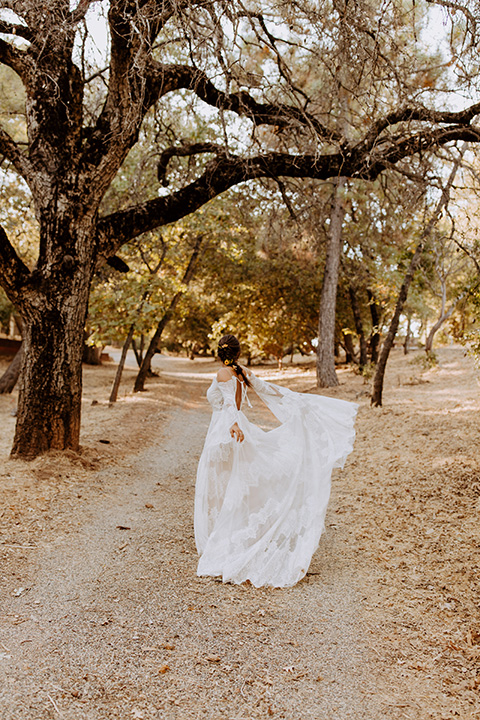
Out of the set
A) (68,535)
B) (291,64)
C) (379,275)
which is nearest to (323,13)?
(291,64)

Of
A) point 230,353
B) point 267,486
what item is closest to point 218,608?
point 267,486

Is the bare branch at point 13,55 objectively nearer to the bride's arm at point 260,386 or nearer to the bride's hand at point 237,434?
the bride's arm at point 260,386

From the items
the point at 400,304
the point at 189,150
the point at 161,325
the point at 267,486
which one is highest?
the point at 189,150

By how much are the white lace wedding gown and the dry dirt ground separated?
0.21 metres

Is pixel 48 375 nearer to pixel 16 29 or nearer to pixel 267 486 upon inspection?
pixel 267 486

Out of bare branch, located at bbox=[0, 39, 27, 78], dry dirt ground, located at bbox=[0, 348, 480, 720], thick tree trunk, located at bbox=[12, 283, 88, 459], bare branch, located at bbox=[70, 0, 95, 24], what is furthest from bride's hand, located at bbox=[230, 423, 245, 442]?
bare branch, located at bbox=[0, 39, 27, 78]

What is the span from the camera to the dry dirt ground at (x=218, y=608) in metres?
2.74

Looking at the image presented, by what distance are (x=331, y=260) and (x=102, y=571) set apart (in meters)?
12.8

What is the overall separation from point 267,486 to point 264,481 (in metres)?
0.05

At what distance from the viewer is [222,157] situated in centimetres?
734

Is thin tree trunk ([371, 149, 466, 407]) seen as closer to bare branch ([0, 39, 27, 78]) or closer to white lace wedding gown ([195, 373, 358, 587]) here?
white lace wedding gown ([195, 373, 358, 587])

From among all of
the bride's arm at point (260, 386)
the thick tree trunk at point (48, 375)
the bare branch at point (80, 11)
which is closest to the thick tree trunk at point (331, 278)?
the thick tree trunk at point (48, 375)

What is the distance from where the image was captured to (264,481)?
15.7ft

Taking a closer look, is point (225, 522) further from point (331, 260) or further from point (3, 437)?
point (331, 260)
